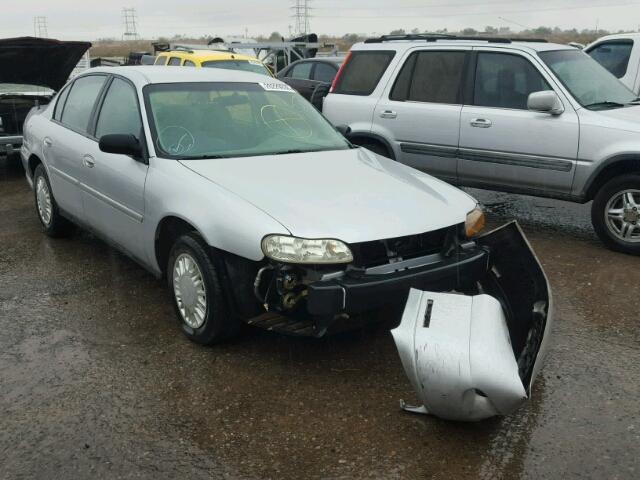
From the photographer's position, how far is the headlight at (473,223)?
3889mm

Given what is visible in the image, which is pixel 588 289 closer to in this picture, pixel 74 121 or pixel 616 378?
pixel 616 378

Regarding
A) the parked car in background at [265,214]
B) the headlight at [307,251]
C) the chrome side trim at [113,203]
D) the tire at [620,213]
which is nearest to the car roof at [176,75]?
the parked car in background at [265,214]

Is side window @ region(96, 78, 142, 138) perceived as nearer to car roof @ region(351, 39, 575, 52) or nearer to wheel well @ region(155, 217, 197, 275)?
wheel well @ region(155, 217, 197, 275)

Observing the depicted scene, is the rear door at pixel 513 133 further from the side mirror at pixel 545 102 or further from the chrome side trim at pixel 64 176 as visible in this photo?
the chrome side trim at pixel 64 176

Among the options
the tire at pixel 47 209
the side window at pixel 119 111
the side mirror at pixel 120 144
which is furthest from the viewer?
the tire at pixel 47 209

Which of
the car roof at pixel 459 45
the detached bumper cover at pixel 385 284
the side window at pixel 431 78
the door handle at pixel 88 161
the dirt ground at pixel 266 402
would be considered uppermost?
the car roof at pixel 459 45

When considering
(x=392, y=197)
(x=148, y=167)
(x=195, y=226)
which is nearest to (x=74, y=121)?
(x=148, y=167)

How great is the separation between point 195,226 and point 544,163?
3.59m

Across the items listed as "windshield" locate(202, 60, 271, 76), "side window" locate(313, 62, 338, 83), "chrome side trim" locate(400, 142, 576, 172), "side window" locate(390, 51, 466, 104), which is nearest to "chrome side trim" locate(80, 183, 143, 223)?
"chrome side trim" locate(400, 142, 576, 172)

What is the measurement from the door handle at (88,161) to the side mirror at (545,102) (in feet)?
12.0

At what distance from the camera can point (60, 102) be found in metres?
5.80

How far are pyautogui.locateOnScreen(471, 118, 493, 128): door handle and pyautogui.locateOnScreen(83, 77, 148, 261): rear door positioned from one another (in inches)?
128

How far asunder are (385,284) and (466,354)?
636 mm

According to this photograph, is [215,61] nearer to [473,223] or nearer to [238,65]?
[238,65]
